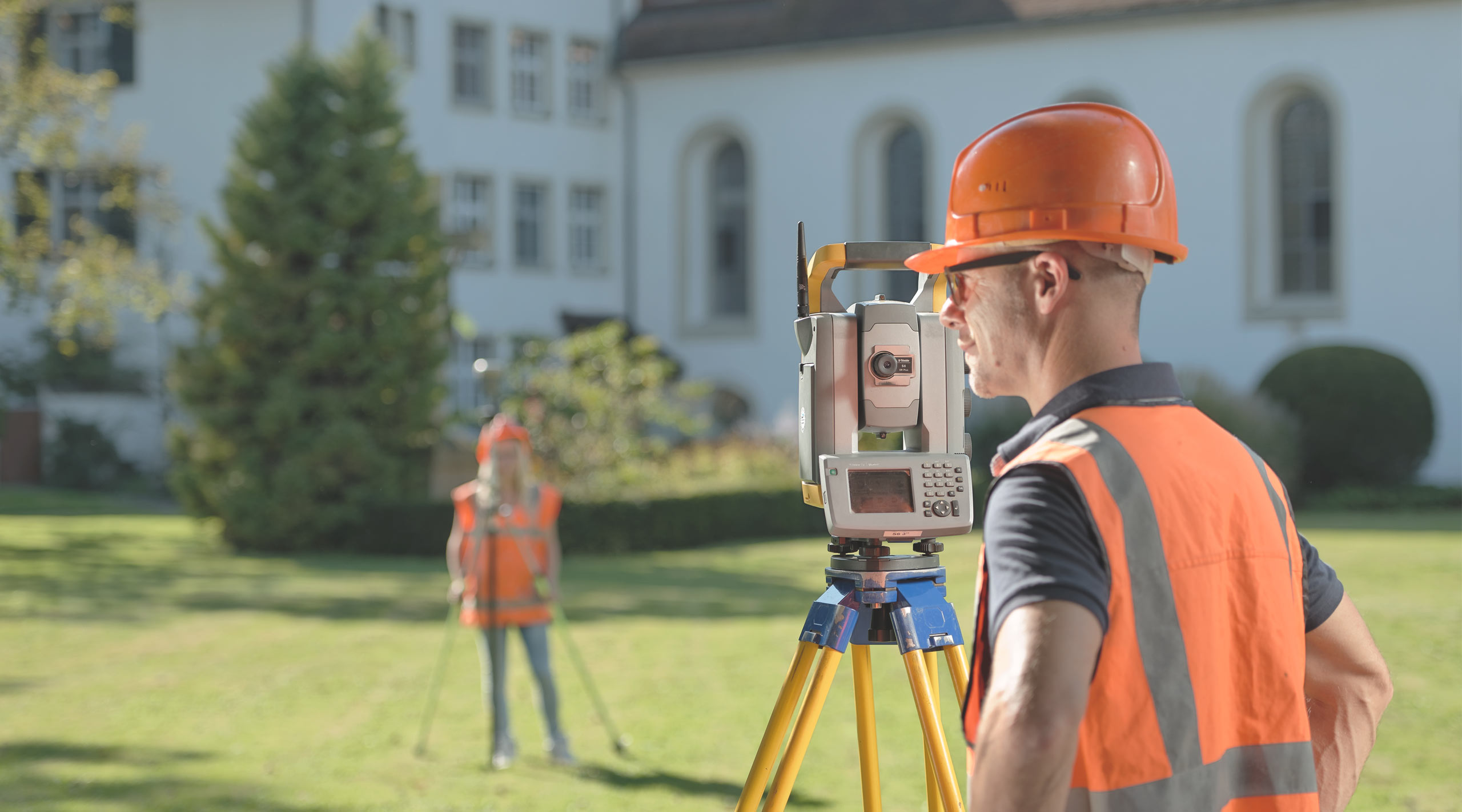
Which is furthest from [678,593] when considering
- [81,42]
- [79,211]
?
[81,42]

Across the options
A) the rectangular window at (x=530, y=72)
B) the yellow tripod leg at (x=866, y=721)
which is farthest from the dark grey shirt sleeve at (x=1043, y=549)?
the rectangular window at (x=530, y=72)

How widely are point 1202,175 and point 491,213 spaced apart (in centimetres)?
1429

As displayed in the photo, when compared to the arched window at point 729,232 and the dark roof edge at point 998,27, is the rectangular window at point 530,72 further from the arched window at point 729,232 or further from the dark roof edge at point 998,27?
the arched window at point 729,232

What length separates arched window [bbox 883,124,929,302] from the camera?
31.1 m

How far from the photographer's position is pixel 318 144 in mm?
19500

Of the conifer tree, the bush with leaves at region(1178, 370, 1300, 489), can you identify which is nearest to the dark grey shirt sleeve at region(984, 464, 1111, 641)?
the conifer tree

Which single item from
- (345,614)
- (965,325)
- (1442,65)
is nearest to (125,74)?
(345,614)

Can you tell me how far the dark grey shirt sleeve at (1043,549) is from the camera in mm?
1651

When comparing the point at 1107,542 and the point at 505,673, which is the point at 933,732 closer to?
the point at 1107,542

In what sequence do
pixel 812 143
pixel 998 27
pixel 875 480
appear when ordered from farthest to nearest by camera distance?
pixel 812 143 → pixel 998 27 → pixel 875 480

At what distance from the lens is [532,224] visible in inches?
1242

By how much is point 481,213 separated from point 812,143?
722 cm

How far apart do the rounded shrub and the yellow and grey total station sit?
22.5 meters

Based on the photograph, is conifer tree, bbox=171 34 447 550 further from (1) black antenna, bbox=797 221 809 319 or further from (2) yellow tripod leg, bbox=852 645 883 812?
(1) black antenna, bbox=797 221 809 319
